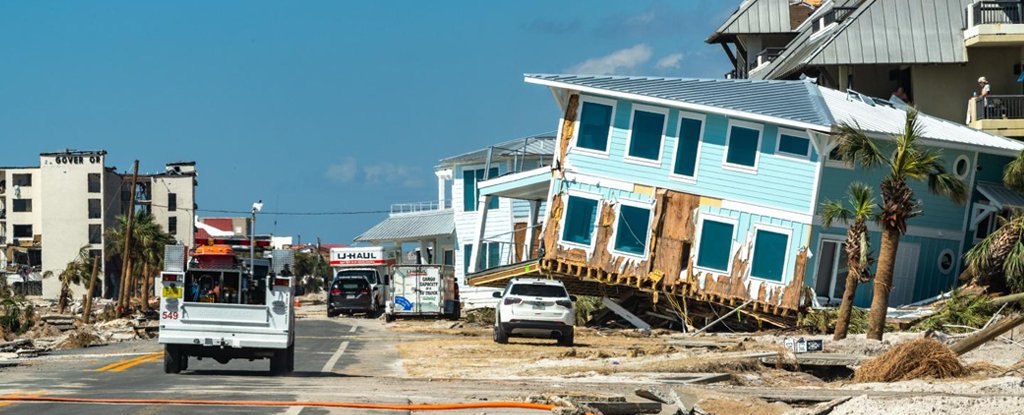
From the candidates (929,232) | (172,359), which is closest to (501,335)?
(172,359)

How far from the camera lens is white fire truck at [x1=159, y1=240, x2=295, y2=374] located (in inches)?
845

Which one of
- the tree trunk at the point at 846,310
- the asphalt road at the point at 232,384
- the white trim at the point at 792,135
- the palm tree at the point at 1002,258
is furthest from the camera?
the white trim at the point at 792,135

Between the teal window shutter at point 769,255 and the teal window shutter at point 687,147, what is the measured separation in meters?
2.72

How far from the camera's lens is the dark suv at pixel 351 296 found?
58.2 meters

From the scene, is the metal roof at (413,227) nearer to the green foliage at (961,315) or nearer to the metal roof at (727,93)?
the metal roof at (727,93)

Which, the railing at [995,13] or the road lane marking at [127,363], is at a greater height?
the railing at [995,13]

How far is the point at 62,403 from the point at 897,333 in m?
20.9

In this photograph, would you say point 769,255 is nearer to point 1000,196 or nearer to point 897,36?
point 1000,196

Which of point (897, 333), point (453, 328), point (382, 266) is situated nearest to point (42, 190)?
point (382, 266)

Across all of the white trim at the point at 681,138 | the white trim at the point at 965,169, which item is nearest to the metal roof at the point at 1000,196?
the white trim at the point at 965,169

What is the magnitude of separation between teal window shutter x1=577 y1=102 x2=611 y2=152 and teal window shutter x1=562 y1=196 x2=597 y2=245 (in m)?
1.62

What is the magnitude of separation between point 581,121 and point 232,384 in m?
21.8

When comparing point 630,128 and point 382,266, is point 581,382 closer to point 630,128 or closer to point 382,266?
point 630,128

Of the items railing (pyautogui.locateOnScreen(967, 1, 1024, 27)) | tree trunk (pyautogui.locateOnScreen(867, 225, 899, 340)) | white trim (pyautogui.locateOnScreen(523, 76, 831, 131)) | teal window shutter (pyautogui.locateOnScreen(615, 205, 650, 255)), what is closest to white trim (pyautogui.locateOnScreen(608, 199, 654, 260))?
teal window shutter (pyautogui.locateOnScreen(615, 205, 650, 255))
